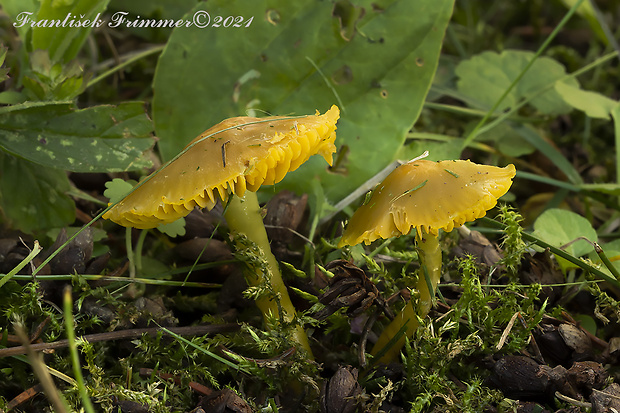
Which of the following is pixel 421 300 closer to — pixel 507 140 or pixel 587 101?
pixel 507 140

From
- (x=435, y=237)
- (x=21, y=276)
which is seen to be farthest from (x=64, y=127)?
(x=435, y=237)

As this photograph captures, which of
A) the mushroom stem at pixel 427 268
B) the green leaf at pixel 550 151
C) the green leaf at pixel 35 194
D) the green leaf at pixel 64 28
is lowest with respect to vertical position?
the green leaf at pixel 550 151

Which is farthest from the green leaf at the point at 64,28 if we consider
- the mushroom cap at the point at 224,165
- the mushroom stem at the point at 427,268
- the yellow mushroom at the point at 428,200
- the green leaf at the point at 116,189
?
the mushroom stem at the point at 427,268

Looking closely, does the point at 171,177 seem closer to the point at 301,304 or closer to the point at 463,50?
the point at 301,304

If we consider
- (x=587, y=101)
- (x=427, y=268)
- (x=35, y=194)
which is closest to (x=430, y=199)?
(x=427, y=268)

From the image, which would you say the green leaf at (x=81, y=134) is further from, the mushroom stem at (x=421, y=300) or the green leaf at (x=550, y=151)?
the green leaf at (x=550, y=151)

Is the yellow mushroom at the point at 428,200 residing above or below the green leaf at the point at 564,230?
above

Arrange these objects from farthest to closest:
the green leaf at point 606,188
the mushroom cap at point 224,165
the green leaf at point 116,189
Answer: the green leaf at point 606,188, the green leaf at point 116,189, the mushroom cap at point 224,165
